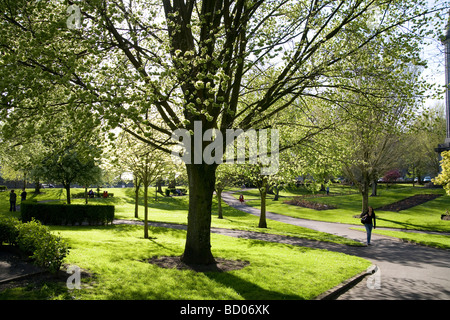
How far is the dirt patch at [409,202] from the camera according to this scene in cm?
3519

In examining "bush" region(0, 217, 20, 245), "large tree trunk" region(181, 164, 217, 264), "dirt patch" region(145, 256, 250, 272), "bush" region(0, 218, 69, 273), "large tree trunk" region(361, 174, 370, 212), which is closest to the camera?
"bush" region(0, 218, 69, 273)

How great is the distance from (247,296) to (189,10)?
743 cm

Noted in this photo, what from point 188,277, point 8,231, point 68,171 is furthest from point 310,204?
point 8,231

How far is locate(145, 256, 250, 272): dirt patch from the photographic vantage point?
890 cm

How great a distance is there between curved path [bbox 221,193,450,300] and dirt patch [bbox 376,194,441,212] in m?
19.9

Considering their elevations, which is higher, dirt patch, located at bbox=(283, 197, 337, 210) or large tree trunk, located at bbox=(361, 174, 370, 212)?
large tree trunk, located at bbox=(361, 174, 370, 212)

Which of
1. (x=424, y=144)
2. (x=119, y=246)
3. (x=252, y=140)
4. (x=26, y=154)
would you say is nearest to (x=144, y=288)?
(x=119, y=246)

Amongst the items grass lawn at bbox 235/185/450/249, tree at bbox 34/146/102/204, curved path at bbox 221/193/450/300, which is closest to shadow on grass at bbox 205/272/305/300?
curved path at bbox 221/193/450/300

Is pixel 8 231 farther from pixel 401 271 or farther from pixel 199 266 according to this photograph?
pixel 401 271

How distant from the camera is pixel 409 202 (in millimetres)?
37531

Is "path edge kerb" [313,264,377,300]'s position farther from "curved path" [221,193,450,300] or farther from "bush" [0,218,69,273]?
"bush" [0,218,69,273]

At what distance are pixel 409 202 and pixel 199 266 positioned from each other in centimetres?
3592

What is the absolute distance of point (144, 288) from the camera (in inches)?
269
